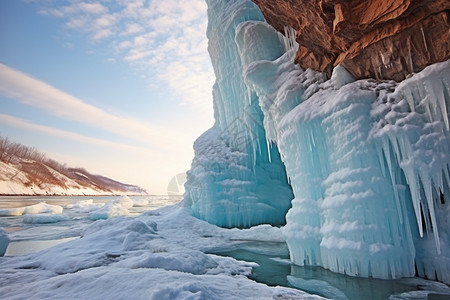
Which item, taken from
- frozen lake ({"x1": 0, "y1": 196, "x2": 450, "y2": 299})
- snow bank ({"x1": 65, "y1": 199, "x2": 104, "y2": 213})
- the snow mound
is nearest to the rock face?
frozen lake ({"x1": 0, "y1": 196, "x2": 450, "y2": 299})

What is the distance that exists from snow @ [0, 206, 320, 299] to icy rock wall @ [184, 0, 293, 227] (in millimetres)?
3611

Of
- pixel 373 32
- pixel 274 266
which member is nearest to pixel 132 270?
pixel 274 266

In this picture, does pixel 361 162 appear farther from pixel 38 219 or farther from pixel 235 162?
pixel 38 219

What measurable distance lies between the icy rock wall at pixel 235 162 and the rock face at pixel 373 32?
8.03 m

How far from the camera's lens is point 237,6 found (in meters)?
16.6

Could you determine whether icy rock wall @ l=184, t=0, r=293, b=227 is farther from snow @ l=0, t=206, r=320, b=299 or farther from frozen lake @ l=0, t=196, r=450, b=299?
snow @ l=0, t=206, r=320, b=299

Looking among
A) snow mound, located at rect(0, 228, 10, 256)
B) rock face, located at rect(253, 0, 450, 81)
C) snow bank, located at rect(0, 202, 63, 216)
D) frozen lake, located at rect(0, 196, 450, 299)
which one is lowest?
frozen lake, located at rect(0, 196, 450, 299)

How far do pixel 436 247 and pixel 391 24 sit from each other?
550 cm

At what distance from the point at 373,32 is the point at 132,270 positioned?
8205 millimetres

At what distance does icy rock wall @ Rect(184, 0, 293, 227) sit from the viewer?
17.0m

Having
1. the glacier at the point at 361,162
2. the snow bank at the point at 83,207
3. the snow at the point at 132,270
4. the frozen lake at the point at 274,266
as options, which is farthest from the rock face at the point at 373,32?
the snow bank at the point at 83,207

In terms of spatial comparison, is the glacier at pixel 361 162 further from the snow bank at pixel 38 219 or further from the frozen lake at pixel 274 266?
the snow bank at pixel 38 219

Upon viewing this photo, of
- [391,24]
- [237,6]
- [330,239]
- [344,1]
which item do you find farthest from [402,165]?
[237,6]

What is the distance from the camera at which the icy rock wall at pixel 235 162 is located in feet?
55.8
